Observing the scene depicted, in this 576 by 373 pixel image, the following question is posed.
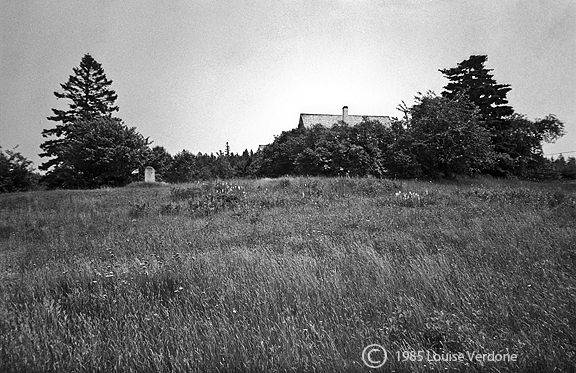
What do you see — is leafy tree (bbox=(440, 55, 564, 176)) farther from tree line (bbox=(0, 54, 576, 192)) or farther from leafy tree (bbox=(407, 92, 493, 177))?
leafy tree (bbox=(407, 92, 493, 177))

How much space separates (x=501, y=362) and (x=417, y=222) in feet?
17.0

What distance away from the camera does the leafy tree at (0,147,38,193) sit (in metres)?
22.6

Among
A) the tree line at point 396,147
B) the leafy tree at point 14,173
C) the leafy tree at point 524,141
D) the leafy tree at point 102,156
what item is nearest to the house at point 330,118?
the tree line at point 396,147

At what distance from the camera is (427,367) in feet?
6.88

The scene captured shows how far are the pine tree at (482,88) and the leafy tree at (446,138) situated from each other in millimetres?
10898

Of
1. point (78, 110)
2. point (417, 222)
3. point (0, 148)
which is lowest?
point (417, 222)

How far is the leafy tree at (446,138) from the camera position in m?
20.2

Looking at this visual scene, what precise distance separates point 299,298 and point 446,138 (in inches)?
815

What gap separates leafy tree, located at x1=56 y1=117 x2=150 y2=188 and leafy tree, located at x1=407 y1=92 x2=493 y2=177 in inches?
837

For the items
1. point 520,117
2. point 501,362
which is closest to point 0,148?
point 501,362

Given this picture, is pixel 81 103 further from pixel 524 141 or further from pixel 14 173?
pixel 524 141

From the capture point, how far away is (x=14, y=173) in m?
23.5

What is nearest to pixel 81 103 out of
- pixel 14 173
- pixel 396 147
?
pixel 14 173

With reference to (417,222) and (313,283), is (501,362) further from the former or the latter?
(417,222)
